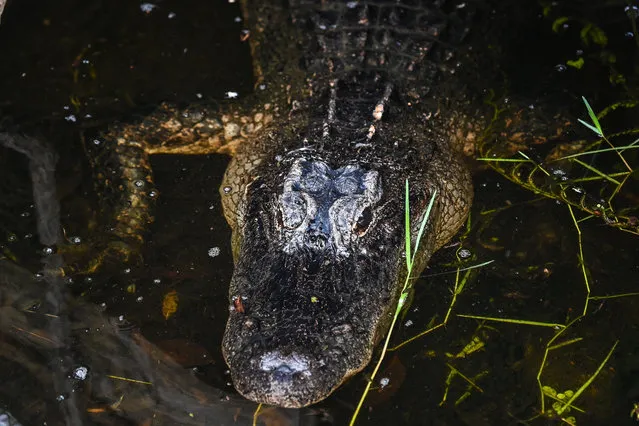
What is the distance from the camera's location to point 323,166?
12.2 ft

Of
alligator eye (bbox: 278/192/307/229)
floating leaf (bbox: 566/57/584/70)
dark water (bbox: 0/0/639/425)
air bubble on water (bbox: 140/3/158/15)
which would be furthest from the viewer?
air bubble on water (bbox: 140/3/158/15)

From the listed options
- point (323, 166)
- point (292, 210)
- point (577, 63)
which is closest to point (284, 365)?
point (292, 210)

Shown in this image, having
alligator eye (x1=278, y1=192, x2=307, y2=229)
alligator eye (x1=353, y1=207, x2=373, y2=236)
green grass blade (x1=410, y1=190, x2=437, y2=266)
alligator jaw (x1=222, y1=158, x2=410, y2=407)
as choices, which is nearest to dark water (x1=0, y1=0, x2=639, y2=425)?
green grass blade (x1=410, y1=190, x2=437, y2=266)

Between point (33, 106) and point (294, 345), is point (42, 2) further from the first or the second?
point (294, 345)

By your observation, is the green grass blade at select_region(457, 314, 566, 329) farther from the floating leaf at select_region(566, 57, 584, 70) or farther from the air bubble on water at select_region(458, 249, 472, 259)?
the floating leaf at select_region(566, 57, 584, 70)

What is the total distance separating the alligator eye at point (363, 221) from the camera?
3553 mm

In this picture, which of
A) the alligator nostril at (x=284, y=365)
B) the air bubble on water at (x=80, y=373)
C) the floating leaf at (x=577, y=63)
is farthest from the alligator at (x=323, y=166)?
the air bubble on water at (x=80, y=373)

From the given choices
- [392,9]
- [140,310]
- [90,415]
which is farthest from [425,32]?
[90,415]

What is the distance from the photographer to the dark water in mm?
3602

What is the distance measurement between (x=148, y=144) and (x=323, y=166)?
1.47 meters

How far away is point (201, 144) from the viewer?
4715mm

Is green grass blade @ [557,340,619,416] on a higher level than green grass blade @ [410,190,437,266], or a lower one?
lower

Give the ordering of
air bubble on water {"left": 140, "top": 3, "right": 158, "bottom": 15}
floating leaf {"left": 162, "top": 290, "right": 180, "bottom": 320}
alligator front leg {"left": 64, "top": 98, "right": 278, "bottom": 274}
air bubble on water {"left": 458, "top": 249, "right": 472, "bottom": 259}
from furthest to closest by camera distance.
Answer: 1. air bubble on water {"left": 140, "top": 3, "right": 158, "bottom": 15}
2. alligator front leg {"left": 64, "top": 98, "right": 278, "bottom": 274}
3. air bubble on water {"left": 458, "top": 249, "right": 472, "bottom": 259}
4. floating leaf {"left": 162, "top": 290, "right": 180, "bottom": 320}

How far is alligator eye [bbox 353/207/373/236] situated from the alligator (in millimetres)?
11
